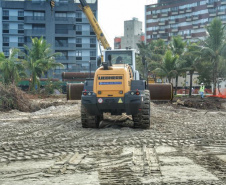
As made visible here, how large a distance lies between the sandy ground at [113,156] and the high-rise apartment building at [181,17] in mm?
79078

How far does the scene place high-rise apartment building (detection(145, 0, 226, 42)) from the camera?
84688 mm

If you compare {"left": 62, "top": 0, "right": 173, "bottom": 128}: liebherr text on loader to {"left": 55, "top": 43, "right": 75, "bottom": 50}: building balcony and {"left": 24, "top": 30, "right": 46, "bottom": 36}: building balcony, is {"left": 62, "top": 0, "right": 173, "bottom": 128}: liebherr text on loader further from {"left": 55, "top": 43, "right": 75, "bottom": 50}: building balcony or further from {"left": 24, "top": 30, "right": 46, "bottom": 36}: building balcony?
{"left": 24, "top": 30, "right": 46, "bottom": 36}: building balcony

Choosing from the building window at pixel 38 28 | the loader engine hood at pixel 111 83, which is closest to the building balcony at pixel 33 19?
the building window at pixel 38 28

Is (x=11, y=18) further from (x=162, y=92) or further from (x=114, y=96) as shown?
(x=114, y=96)

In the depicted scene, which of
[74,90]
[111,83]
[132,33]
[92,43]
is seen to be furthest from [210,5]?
[111,83]

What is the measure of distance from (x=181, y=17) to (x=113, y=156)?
88.8 meters

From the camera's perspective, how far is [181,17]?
91375 millimetres

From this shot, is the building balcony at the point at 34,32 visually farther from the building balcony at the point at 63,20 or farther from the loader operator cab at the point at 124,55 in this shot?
the loader operator cab at the point at 124,55

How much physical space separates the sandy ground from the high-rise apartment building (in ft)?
259

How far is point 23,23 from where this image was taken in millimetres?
68000

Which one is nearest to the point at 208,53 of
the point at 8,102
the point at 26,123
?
the point at 8,102

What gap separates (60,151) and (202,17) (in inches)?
3341

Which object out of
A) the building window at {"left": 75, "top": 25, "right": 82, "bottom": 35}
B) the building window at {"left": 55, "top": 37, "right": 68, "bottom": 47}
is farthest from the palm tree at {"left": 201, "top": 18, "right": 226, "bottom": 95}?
the building window at {"left": 75, "top": 25, "right": 82, "bottom": 35}

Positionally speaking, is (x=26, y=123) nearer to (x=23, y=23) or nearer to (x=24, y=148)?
(x=24, y=148)
